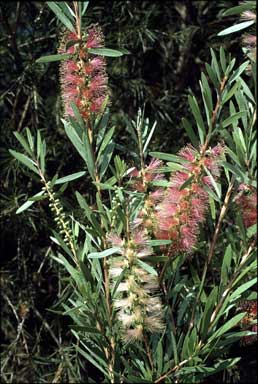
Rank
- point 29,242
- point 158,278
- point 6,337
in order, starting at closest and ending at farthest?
point 158,278 → point 29,242 → point 6,337

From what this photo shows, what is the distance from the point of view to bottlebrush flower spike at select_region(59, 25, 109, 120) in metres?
0.70

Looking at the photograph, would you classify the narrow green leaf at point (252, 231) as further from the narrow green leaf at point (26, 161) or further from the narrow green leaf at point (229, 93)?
the narrow green leaf at point (26, 161)

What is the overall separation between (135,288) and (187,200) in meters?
0.11

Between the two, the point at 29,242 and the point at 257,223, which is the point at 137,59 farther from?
the point at 257,223

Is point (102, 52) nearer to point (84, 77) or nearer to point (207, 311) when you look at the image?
point (84, 77)

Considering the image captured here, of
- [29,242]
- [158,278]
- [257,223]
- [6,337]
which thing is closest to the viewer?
[257,223]

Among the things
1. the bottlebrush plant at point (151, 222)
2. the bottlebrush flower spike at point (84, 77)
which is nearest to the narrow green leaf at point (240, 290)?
the bottlebrush plant at point (151, 222)

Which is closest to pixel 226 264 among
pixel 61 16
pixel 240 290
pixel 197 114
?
pixel 240 290

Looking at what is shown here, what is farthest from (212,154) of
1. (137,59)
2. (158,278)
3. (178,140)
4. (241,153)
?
(137,59)

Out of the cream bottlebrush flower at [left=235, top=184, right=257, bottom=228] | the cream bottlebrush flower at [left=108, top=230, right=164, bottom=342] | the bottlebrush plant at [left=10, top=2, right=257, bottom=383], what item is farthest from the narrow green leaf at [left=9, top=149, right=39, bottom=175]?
the cream bottlebrush flower at [left=235, top=184, right=257, bottom=228]

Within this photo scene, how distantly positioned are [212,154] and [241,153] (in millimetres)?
43

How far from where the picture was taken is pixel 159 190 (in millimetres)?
798

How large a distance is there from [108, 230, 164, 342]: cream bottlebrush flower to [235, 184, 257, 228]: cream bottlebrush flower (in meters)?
0.10

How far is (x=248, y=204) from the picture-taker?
2.30 feet
